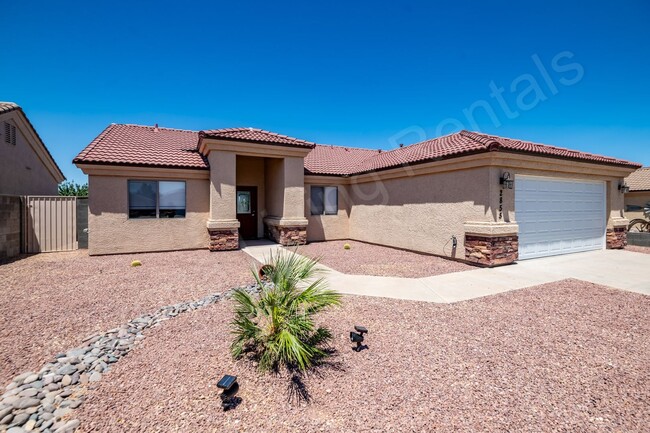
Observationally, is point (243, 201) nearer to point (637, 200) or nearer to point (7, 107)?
point (7, 107)

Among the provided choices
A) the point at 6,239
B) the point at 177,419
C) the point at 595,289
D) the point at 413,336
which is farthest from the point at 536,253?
the point at 6,239

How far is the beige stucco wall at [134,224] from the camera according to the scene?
1112 centimetres

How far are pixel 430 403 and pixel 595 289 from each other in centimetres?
663

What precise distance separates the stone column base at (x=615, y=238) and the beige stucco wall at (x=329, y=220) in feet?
39.0

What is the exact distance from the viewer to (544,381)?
3.37m

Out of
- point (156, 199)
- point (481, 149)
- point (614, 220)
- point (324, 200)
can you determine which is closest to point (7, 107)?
point (156, 199)

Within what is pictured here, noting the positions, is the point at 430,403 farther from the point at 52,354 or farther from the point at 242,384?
the point at 52,354

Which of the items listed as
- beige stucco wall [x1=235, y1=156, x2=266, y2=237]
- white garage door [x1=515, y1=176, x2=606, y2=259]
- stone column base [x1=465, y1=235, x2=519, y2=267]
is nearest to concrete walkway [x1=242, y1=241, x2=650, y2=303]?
stone column base [x1=465, y1=235, x2=519, y2=267]

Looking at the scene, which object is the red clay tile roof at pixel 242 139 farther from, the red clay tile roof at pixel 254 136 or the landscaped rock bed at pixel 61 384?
the landscaped rock bed at pixel 61 384

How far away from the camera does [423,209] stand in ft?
37.6

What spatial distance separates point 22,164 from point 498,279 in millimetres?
21377

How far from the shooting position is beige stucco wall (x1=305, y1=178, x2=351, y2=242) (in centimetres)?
1504

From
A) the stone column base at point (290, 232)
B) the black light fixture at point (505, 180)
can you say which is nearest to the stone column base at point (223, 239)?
the stone column base at point (290, 232)

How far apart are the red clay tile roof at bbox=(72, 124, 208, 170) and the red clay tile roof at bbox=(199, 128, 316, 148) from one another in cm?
170
